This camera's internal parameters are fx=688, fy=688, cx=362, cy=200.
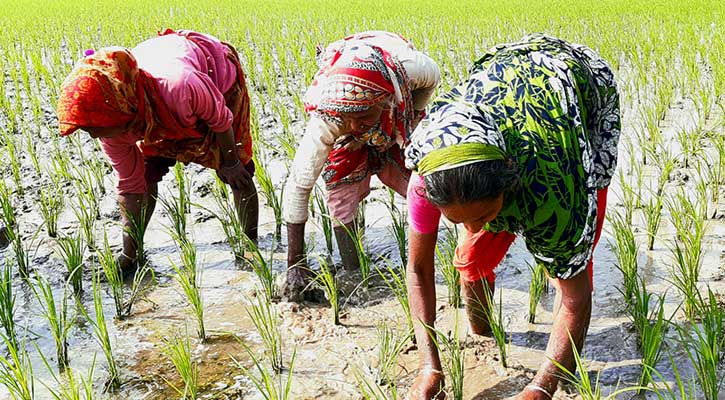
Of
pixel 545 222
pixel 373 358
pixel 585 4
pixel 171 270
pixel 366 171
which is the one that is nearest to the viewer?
pixel 545 222

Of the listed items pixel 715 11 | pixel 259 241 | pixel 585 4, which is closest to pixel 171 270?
pixel 259 241

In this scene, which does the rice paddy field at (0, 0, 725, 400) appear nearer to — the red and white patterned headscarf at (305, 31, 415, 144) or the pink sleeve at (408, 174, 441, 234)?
the pink sleeve at (408, 174, 441, 234)

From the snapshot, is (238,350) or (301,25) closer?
(238,350)

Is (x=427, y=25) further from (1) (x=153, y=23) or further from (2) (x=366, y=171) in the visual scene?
(2) (x=366, y=171)

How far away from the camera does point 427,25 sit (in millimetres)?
9227

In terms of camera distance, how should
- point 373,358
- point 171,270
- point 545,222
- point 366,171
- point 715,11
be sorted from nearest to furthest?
point 545,222, point 373,358, point 366,171, point 171,270, point 715,11

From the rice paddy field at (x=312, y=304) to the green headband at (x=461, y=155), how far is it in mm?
643

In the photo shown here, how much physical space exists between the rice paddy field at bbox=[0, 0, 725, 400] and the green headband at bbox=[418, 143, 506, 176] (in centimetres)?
64

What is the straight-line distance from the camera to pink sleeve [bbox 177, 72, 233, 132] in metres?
Result: 2.82

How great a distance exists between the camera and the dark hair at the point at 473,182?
152 cm

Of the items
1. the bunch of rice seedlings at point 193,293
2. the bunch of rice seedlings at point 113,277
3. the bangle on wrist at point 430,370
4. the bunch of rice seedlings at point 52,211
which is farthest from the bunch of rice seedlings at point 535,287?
the bunch of rice seedlings at point 52,211

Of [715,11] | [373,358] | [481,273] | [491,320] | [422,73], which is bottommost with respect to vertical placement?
[373,358]

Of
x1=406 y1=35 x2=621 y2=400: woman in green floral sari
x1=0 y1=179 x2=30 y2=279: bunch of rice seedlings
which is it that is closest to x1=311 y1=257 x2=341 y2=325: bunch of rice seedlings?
x1=406 y1=35 x2=621 y2=400: woman in green floral sari

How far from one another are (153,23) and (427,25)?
160 inches
